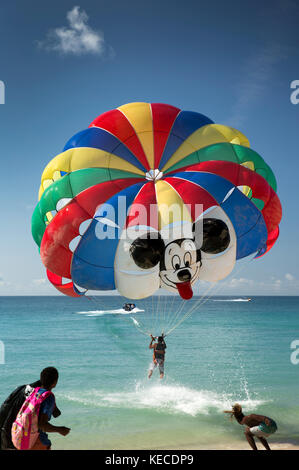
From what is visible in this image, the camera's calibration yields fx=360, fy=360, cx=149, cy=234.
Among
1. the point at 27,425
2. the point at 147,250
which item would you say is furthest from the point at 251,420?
the point at 27,425

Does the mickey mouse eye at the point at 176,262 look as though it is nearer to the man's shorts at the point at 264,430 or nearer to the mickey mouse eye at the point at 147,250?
the mickey mouse eye at the point at 147,250

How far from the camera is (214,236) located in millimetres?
6000

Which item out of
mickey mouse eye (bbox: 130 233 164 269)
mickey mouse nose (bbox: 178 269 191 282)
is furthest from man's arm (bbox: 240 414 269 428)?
mickey mouse eye (bbox: 130 233 164 269)

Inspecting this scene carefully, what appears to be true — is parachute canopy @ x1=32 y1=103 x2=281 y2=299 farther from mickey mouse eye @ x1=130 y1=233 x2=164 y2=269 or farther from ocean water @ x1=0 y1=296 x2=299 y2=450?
ocean water @ x1=0 y1=296 x2=299 y2=450

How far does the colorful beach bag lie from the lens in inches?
118

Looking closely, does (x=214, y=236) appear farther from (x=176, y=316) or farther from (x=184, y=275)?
(x=176, y=316)

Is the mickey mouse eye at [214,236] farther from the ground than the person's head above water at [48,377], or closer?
farther from the ground

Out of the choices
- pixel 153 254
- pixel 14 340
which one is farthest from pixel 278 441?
pixel 14 340

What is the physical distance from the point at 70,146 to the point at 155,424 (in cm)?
614

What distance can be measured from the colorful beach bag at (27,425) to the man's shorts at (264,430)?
3.31 metres

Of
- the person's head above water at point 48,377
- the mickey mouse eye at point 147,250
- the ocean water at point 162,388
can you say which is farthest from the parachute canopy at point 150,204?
the person's head above water at point 48,377

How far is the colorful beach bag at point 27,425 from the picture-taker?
3.00m

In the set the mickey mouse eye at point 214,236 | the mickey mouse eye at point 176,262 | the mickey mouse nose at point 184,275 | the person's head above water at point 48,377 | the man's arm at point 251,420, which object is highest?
the mickey mouse eye at point 214,236

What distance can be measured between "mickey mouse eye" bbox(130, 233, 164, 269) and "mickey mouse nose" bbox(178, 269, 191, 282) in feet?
1.45
